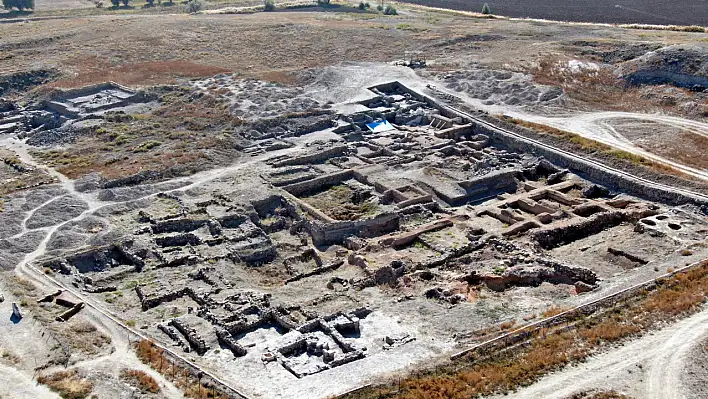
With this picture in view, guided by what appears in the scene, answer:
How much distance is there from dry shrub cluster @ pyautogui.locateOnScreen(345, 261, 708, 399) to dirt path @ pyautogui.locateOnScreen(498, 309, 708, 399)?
1.46 ft

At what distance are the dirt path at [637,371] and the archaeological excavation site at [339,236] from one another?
0.35 ft

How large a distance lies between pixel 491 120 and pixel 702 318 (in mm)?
28072

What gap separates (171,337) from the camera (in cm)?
2845

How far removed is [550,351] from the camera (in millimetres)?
25469

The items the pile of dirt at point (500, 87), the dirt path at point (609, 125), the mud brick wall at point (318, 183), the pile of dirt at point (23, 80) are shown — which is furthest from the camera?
the pile of dirt at point (23, 80)

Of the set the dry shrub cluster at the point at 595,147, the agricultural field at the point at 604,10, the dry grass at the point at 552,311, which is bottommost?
the dry grass at the point at 552,311

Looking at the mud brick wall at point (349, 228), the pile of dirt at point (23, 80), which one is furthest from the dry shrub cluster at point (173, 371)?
the pile of dirt at point (23, 80)

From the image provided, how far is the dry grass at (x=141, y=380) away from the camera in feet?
78.7

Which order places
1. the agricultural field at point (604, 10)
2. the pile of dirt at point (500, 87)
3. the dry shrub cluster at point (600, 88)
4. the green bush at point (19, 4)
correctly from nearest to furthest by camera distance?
the dry shrub cluster at point (600, 88) < the pile of dirt at point (500, 87) < the agricultural field at point (604, 10) < the green bush at point (19, 4)

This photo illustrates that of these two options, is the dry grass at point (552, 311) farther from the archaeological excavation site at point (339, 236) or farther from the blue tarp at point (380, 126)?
A: the blue tarp at point (380, 126)

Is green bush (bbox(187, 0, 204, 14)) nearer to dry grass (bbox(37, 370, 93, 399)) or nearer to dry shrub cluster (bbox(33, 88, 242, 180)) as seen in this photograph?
dry shrub cluster (bbox(33, 88, 242, 180))

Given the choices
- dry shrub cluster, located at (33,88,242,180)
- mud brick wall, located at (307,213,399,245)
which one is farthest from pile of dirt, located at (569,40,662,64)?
mud brick wall, located at (307,213,399,245)

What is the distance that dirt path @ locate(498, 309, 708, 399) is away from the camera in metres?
23.4

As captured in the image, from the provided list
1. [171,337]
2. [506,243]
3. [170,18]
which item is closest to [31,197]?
[171,337]
